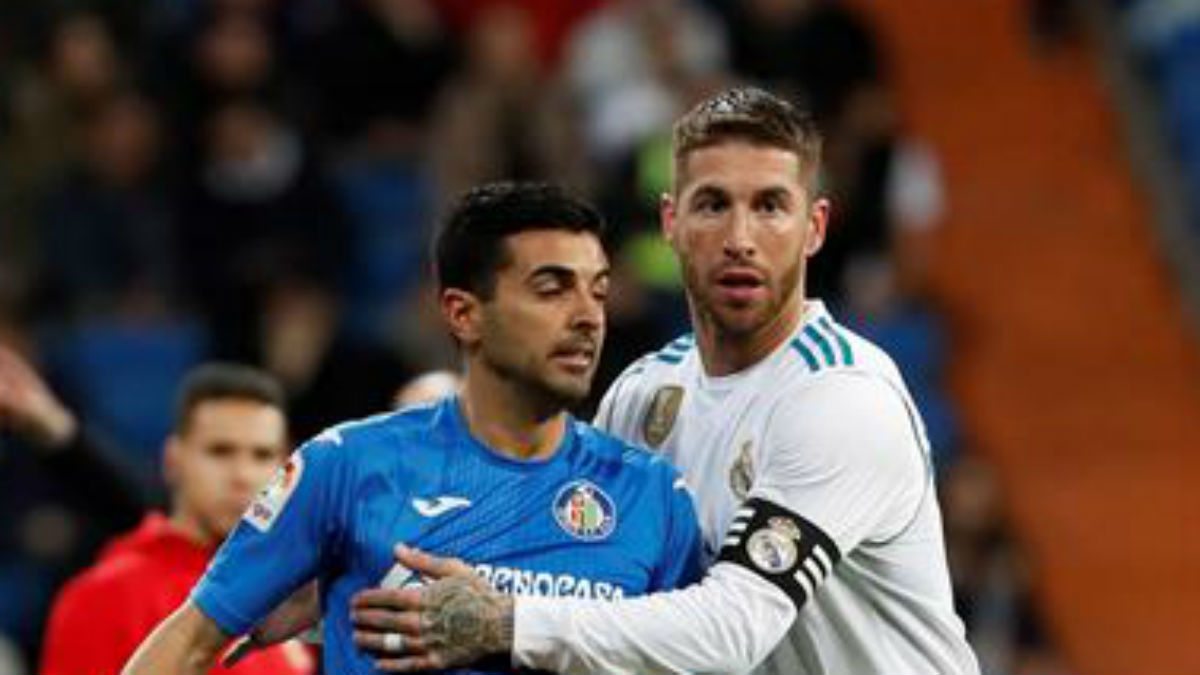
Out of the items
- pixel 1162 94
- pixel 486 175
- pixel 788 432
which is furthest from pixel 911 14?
pixel 788 432

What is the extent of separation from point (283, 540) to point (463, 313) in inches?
20.9

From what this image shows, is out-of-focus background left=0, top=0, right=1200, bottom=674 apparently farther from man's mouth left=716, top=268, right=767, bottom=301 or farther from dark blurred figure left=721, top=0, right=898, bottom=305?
man's mouth left=716, top=268, right=767, bottom=301

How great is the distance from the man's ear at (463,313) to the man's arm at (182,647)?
69cm

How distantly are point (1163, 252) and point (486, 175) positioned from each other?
362cm

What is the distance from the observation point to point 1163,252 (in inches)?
554

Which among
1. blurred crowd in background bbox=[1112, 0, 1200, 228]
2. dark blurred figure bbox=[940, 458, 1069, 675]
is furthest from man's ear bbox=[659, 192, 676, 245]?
blurred crowd in background bbox=[1112, 0, 1200, 228]

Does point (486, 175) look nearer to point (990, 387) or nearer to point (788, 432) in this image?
point (990, 387)

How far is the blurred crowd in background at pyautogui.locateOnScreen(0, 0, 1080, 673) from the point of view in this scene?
11.5 metres

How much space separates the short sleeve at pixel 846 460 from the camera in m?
5.39

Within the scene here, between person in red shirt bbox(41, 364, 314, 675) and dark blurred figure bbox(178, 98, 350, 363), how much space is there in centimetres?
420

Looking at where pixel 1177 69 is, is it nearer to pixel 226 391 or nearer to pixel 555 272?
pixel 226 391

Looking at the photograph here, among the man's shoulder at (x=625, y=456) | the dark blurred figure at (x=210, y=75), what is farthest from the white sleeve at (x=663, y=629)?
the dark blurred figure at (x=210, y=75)

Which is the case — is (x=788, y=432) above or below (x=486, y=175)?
below

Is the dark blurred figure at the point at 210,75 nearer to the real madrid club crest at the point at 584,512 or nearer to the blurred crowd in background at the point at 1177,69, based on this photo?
the blurred crowd in background at the point at 1177,69
